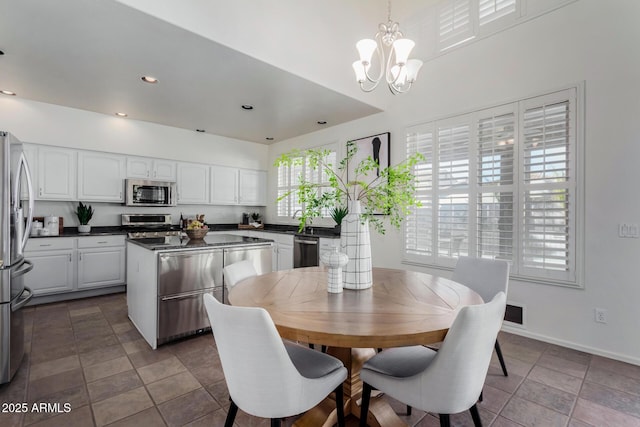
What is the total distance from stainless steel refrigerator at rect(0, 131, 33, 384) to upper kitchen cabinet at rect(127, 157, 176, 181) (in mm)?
2609

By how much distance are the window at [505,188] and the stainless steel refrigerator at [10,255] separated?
11.2ft

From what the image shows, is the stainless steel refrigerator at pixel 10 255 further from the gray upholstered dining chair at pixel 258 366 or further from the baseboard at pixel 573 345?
the baseboard at pixel 573 345

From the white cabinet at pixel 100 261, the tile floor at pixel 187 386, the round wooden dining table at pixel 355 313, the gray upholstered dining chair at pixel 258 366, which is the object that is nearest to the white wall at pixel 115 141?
the white cabinet at pixel 100 261

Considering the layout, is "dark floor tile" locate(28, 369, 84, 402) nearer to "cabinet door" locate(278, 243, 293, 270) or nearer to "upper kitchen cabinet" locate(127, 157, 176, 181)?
"cabinet door" locate(278, 243, 293, 270)

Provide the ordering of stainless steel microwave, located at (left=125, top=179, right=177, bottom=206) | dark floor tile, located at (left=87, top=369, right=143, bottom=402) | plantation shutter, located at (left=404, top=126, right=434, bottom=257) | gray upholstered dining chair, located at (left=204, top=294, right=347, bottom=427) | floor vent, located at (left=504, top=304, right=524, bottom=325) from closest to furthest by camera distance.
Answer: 1. gray upholstered dining chair, located at (left=204, top=294, right=347, bottom=427)
2. dark floor tile, located at (left=87, top=369, right=143, bottom=402)
3. floor vent, located at (left=504, top=304, right=524, bottom=325)
4. plantation shutter, located at (left=404, top=126, right=434, bottom=257)
5. stainless steel microwave, located at (left=125, top=179, right=177, bottom=206)

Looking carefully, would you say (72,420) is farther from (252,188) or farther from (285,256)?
(252,188)

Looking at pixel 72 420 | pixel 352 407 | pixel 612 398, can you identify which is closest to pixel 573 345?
pixel 612 398

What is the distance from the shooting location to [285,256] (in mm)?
5070

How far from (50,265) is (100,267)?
1.76 feet

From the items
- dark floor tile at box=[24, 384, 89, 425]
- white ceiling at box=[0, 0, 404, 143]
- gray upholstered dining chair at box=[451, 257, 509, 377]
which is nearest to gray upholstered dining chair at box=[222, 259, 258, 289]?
dark floor tile at box=[24, 384, 89, 425]

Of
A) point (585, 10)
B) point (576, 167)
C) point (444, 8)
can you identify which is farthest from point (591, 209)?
point (444, 8)

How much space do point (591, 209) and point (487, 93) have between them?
4.94ft

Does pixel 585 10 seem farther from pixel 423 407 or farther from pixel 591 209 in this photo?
pixel 423 407

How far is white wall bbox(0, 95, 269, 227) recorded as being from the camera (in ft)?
13.2
